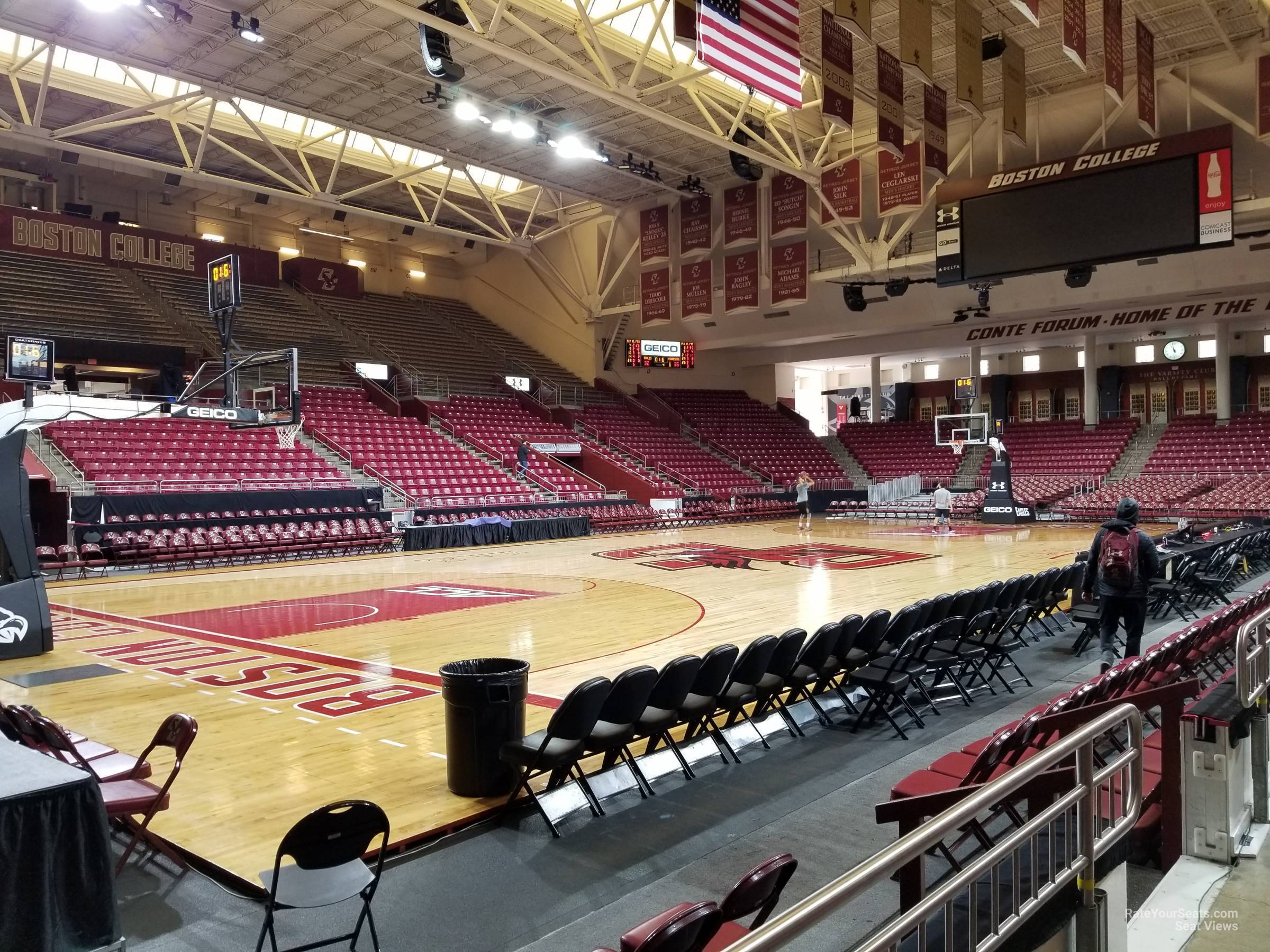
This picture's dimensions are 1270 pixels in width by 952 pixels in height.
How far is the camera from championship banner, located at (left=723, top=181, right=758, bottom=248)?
2402 centimetres

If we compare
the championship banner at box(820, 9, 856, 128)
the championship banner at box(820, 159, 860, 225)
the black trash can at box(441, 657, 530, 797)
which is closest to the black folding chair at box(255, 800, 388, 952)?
the black trash can at box(441, 657, 530, 797)

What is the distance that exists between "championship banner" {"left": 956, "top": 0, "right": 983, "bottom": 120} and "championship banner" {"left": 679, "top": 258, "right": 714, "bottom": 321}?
12732mm

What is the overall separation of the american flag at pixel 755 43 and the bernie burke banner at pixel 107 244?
21.7 meters

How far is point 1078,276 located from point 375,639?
612 inches

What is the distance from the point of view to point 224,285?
13.2 meters

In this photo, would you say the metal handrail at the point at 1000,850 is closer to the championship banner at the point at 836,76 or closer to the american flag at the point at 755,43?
the american flag at the point at 755,43

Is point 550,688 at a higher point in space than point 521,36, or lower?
lower

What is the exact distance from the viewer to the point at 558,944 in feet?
11.4

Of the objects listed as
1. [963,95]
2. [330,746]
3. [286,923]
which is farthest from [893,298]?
[286,923]

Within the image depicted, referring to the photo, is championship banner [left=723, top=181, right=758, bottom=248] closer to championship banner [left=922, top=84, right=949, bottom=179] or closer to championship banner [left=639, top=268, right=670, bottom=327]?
championship banner [left=639, top=268, right=670, bottom=327]

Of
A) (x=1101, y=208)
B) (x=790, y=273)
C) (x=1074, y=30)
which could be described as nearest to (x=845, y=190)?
(x=790, y=273)

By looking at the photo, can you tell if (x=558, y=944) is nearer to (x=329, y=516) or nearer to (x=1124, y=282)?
(x=329, y=516)

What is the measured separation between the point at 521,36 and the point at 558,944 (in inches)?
746

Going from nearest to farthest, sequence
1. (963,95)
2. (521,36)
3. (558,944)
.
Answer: (558,944), (963,95), (521,36)
